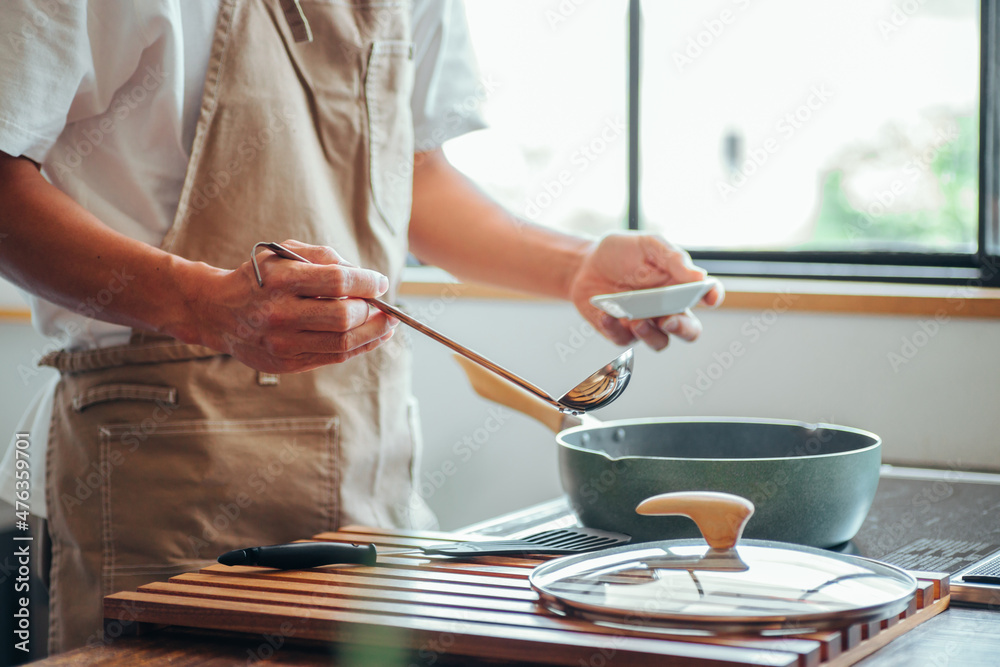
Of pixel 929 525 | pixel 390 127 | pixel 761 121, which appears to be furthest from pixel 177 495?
pixel 761 121

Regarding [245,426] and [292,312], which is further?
[245,426]

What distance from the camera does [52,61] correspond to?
0.87 m

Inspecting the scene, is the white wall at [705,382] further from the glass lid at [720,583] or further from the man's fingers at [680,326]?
the glass lid at [720,583]

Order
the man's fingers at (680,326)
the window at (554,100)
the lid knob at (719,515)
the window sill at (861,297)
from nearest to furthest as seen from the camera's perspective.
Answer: the lid knob at (719,515)
the man's fingers at (680,326)
the window sill at (861,297)
the window at (554,100)

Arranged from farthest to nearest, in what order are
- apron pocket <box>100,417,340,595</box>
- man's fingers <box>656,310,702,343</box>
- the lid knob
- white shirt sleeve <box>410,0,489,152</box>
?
white shirt sleeve <box>410,0,489,152</box> < man's fingers <box>656,310,702,343</box> < apron pocket <box>100,417,340,595</box> < the lid knob

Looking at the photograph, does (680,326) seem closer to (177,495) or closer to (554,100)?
(177,495)

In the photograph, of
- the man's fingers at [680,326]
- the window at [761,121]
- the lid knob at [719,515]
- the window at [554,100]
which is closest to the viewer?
the lid knob at [719,515]

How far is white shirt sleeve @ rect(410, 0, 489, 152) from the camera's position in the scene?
126cm

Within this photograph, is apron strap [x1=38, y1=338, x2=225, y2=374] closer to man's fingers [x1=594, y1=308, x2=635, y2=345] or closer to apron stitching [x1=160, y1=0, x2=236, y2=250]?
apron stitching [x1=160, y1=0, x2=236, y2=250]

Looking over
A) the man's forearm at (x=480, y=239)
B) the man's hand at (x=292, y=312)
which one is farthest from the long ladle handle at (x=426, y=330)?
the man's forearm at (x=480, y=239)

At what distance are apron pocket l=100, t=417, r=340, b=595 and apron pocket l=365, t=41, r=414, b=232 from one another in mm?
312

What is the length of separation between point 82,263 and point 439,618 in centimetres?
46

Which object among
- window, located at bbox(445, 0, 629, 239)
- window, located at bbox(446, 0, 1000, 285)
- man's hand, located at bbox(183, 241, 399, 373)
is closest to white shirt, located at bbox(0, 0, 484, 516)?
man's hand, located at bbox(183, 241, 399, 373)

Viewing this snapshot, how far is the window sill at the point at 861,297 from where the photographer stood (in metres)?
1.75
